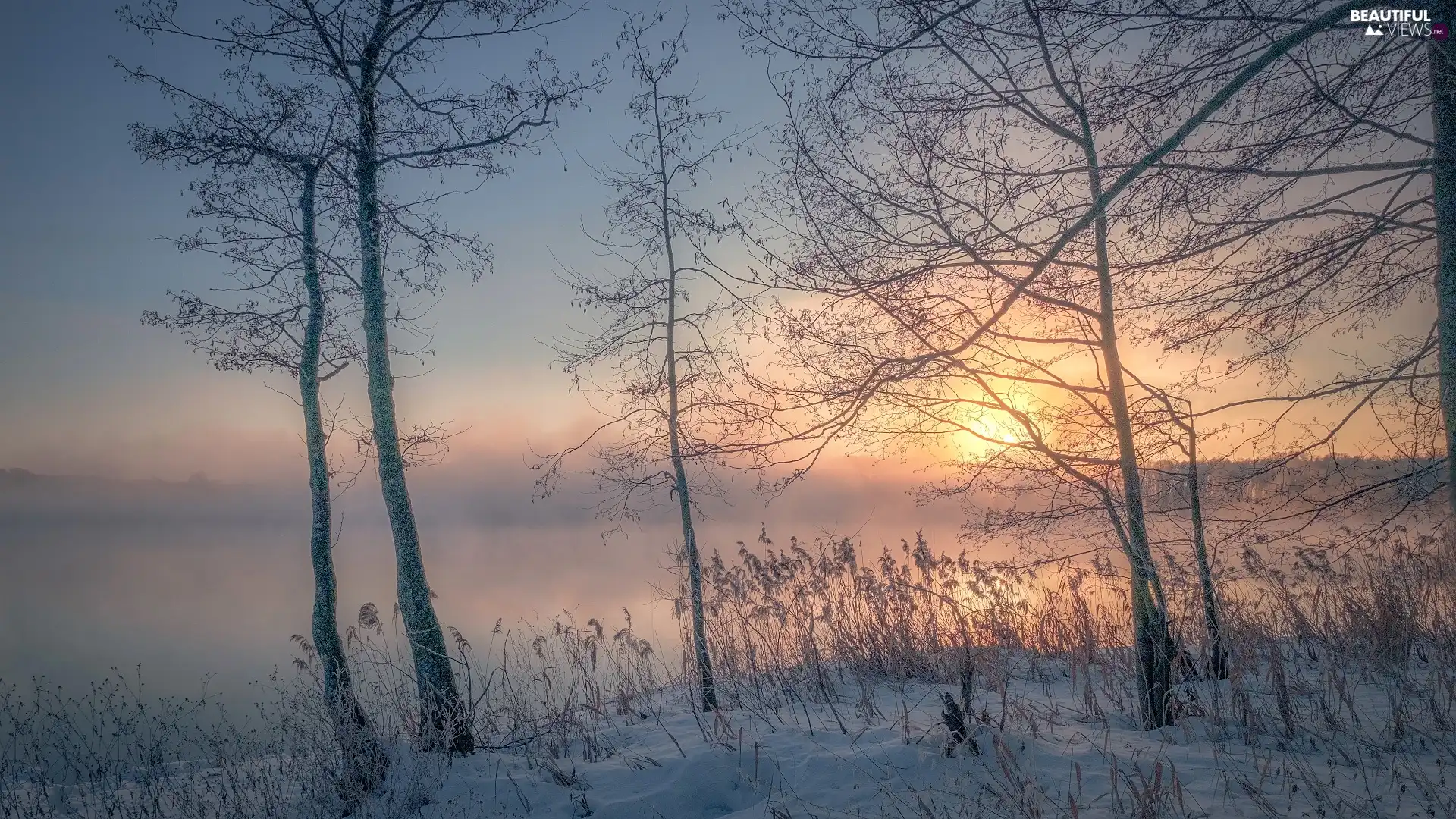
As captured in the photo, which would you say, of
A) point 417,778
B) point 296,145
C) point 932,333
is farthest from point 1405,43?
point 296,145

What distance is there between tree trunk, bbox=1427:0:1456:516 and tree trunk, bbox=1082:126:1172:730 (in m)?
2.39

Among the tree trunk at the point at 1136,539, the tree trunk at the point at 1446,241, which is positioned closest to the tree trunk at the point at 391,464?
the tree trunk at the point at 1136,539

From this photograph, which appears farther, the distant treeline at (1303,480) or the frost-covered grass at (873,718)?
the distant treeline at (1303,480)

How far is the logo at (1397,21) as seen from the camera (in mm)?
4730

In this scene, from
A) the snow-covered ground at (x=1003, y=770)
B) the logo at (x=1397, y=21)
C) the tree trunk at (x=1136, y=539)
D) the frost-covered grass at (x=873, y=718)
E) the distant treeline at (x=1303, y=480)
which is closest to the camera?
the snow-covered ground at (x=1003, y=770)

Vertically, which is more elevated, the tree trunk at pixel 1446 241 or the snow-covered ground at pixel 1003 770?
the tree trunk at pixel 1446 241

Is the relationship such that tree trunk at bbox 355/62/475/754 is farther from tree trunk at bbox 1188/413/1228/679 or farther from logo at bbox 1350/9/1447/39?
logo at bbox 1350/9/1447/39

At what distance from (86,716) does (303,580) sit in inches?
107

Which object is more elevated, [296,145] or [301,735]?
[296,145]

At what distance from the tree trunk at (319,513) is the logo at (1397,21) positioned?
942 cm

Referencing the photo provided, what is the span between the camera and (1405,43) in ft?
18.9

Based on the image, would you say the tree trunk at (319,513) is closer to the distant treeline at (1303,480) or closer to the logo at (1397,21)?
the distant treeline at (1303,480)

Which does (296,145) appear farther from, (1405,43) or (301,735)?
(1405,43)

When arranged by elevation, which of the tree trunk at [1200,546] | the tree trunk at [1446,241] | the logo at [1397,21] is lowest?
the tree trunk at [1200,546]
